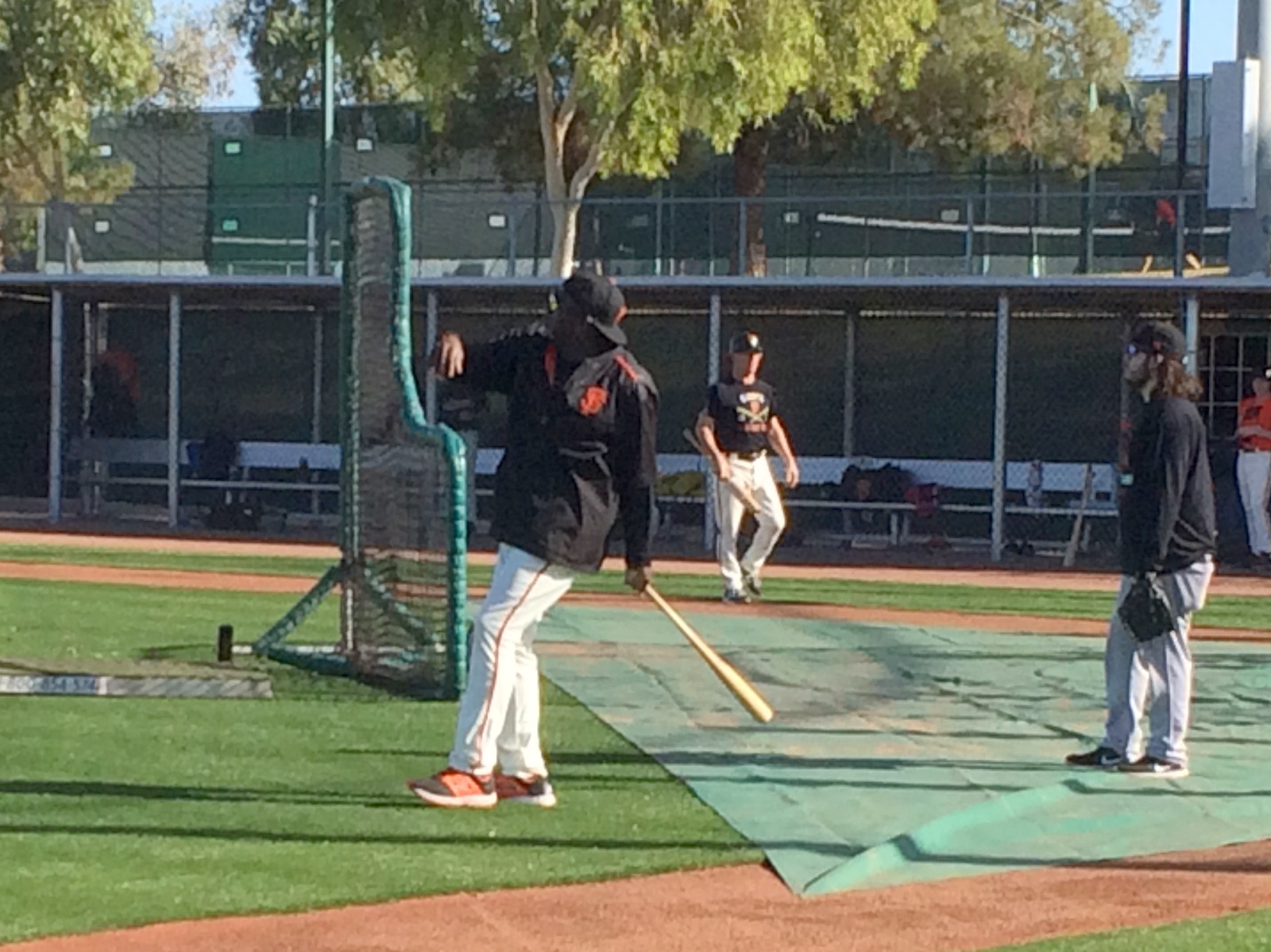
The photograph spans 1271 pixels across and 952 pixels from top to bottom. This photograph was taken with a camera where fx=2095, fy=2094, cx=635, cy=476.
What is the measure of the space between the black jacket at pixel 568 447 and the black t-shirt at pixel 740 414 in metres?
7.11

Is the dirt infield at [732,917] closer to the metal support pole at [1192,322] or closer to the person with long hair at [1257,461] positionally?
the person with long hair at [1257,461]

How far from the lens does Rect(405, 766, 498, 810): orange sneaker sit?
24.7 ft

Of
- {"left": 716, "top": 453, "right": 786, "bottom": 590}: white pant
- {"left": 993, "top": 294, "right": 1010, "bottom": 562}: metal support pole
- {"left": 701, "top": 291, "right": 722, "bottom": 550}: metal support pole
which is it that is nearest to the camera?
{"left": 716, "top": 453, "right": 786, "bottom": 590}: white pant

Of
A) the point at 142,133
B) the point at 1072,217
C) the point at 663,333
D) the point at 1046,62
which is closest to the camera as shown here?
the point at 1072,217

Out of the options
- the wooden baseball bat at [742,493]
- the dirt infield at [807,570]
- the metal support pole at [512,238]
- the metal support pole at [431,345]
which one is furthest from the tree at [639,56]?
the wooden baseball bat at [742,493]

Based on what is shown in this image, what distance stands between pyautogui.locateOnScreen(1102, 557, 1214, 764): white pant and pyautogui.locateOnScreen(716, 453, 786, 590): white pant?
632 cm

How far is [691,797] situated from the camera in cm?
793

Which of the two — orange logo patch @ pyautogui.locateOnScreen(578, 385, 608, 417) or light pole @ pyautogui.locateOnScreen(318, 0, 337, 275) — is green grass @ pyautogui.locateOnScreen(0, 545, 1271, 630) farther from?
orange logo patch @ pyautogui.locateOnScreen(578, 385, 608, 417)

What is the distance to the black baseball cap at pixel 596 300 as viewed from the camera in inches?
292

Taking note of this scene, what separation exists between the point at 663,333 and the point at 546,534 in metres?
19.2

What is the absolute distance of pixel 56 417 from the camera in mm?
25047

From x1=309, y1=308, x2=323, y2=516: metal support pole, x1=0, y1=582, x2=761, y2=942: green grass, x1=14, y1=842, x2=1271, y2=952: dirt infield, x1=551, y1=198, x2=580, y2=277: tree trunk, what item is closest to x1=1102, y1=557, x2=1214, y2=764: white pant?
x1=14, y1=842, x2=1271, y2=952: dirt infield

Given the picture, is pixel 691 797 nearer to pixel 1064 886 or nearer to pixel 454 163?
pixel 1064 886

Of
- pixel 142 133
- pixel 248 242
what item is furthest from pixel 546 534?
pixel 142 133
